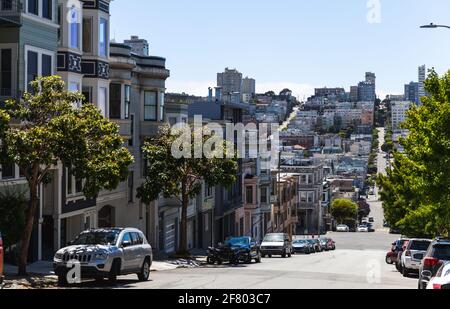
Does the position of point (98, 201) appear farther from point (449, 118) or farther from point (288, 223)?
point (288, 223)

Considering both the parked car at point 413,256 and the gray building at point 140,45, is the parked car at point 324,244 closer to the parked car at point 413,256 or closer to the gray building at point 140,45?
the gray building at point 140,45

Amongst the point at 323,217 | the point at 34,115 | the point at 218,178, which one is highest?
the point at 34,115

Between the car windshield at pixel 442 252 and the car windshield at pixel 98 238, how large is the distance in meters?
9.42

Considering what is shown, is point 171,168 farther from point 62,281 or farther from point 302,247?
point 302,247

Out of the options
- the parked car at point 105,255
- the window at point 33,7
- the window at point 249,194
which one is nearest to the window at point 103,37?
the window at point 33,7

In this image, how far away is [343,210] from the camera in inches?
6156

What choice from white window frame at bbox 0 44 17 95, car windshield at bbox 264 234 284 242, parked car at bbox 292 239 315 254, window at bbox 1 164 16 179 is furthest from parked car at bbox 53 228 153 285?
parked car at bbox 292 239 315 254

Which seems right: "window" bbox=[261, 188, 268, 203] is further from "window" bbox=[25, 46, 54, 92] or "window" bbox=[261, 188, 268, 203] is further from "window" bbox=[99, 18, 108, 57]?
"window" bbox=[25, 46, 54, 92]

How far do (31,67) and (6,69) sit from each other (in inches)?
40.4

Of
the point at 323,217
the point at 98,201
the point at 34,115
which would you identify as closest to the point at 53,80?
the point at 34,115

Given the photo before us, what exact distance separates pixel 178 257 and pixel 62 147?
62.2 ft

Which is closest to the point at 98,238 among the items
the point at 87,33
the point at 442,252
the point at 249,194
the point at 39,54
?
the point at 39,54

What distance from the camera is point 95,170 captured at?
2505 cm
